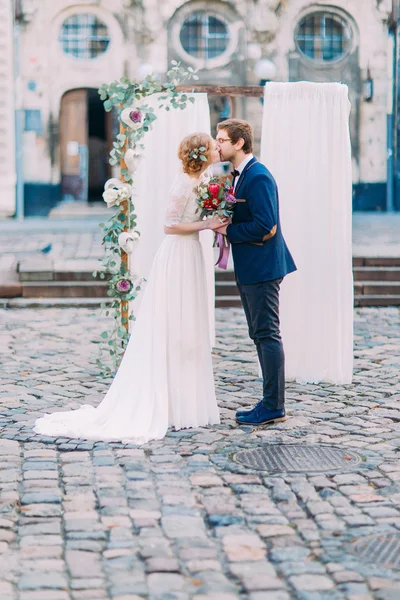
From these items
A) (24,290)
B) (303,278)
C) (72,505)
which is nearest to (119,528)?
(72,505)

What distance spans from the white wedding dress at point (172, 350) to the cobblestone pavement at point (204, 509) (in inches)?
8.5

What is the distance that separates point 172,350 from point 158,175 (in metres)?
2.67

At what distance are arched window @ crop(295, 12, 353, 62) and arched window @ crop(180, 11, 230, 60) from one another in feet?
6.24

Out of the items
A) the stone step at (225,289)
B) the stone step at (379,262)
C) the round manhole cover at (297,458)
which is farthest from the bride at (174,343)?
the stone step at (379,262)

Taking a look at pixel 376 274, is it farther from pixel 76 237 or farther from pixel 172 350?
pixel 172 350

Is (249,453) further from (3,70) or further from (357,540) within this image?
(3,70)

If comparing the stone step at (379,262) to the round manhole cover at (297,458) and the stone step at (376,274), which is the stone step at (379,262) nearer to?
the stone step at (376,274)

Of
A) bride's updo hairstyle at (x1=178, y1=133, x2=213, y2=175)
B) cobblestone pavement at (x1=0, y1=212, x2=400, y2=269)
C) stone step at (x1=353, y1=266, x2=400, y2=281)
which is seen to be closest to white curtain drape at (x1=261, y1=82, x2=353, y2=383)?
bride's updo hairstyle at (x1=178, y1=133, x2=213, y2=175)

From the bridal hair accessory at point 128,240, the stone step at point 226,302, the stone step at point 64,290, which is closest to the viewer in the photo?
the bridal hair accessory at point 128,240

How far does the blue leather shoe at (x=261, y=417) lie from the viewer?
6.97m

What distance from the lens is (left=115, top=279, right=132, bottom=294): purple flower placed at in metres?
8.55

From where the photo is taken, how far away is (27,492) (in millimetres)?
5488

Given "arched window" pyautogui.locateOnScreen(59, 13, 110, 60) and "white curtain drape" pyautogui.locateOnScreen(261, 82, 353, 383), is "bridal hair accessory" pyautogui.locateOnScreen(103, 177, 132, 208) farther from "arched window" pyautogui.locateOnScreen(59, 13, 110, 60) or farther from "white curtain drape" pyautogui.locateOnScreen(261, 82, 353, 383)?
"arched window" pyautogui.locateOnScreen(59, 13, 110, 60)

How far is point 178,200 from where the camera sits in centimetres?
690
